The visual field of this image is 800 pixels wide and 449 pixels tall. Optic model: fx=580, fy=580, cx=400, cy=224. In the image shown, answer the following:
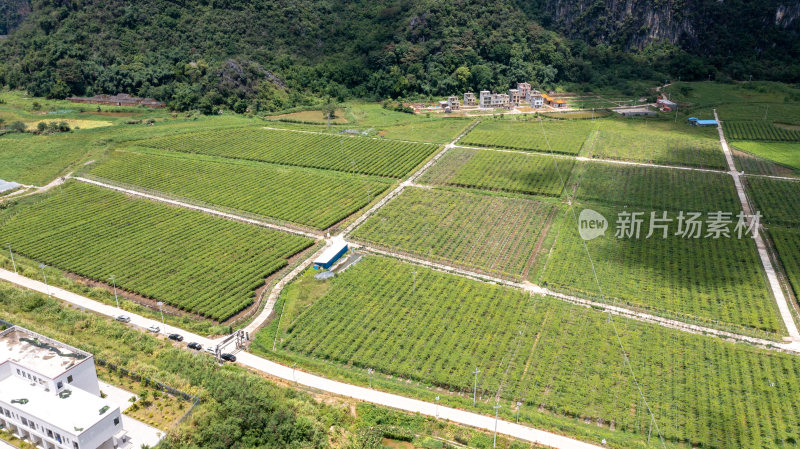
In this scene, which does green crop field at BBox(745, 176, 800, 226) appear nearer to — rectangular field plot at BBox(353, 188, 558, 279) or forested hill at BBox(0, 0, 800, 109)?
rectangular field plot at BBox(353, 188, 558, 279)

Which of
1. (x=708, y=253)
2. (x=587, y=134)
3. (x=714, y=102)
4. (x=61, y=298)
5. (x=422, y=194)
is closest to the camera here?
(x=61, y=298)

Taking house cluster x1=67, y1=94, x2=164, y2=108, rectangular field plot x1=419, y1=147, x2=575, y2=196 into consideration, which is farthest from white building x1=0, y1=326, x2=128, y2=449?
house cluster x1=67, y1=94, x2=164, y2=108

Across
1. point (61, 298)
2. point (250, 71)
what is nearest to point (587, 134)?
point (250, 71)

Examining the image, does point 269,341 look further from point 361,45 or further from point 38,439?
point 361,45

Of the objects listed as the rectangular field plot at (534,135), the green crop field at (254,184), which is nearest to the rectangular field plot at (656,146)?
the rectangular field plot at (534,135)

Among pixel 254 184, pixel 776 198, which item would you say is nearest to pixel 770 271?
pixel 776 198

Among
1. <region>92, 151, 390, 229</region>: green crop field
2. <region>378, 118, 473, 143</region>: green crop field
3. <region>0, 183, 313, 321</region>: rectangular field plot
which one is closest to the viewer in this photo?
<region>0, 183, 313, 321</region>: rectangular field plot

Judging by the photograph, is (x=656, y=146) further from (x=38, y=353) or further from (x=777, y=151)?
(x=38, y=353)
